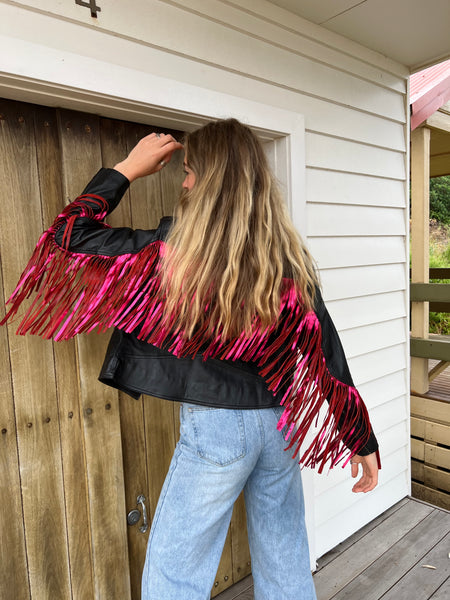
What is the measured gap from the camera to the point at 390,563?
7.32ft

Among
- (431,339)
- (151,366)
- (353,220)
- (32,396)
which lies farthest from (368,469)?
(431,339)

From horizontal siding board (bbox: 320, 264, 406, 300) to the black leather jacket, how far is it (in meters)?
1.13

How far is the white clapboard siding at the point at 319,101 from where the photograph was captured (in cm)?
135

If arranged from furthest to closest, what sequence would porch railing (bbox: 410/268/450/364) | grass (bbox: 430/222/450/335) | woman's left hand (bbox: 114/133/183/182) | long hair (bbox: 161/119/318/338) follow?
grass (bbox: 430/222/450/335) → porch railing (bbox: 410/268/450/364) → woman's left hand (bbox: 114/133/183/182) → long hair (bbox: 161/119/318/338)

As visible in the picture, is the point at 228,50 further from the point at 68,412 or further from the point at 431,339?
the point at 431,339

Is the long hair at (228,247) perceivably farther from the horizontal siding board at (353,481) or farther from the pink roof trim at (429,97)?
the pink roof trim at (429,97)

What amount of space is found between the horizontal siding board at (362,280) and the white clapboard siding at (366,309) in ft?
0.11

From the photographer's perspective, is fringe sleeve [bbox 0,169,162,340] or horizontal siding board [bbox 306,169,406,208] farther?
horizontal siding board [bbox 306,169,406,208]

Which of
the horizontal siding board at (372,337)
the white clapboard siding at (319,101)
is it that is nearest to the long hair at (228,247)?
the white clapboard siding at (319,101)

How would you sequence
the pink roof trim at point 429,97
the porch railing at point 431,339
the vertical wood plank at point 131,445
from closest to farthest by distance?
the vertical wood plank at point 131,445 < the pink roof trim at point 429,97 < the porch railing at point 431,339

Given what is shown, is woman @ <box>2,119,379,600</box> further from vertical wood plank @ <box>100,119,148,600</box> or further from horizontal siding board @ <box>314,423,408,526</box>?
horizontal siding board @ <box>314,423,408,526</box>

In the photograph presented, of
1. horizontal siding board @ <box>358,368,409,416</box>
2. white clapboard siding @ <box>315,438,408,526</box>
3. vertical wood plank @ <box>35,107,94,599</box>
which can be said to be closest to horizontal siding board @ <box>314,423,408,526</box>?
white clapboard siding @ <box>315,438,408,526</box>

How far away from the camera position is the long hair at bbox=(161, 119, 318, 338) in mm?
1107

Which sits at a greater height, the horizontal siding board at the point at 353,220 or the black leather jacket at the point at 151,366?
the horizontal siding board at the point at 353,220
